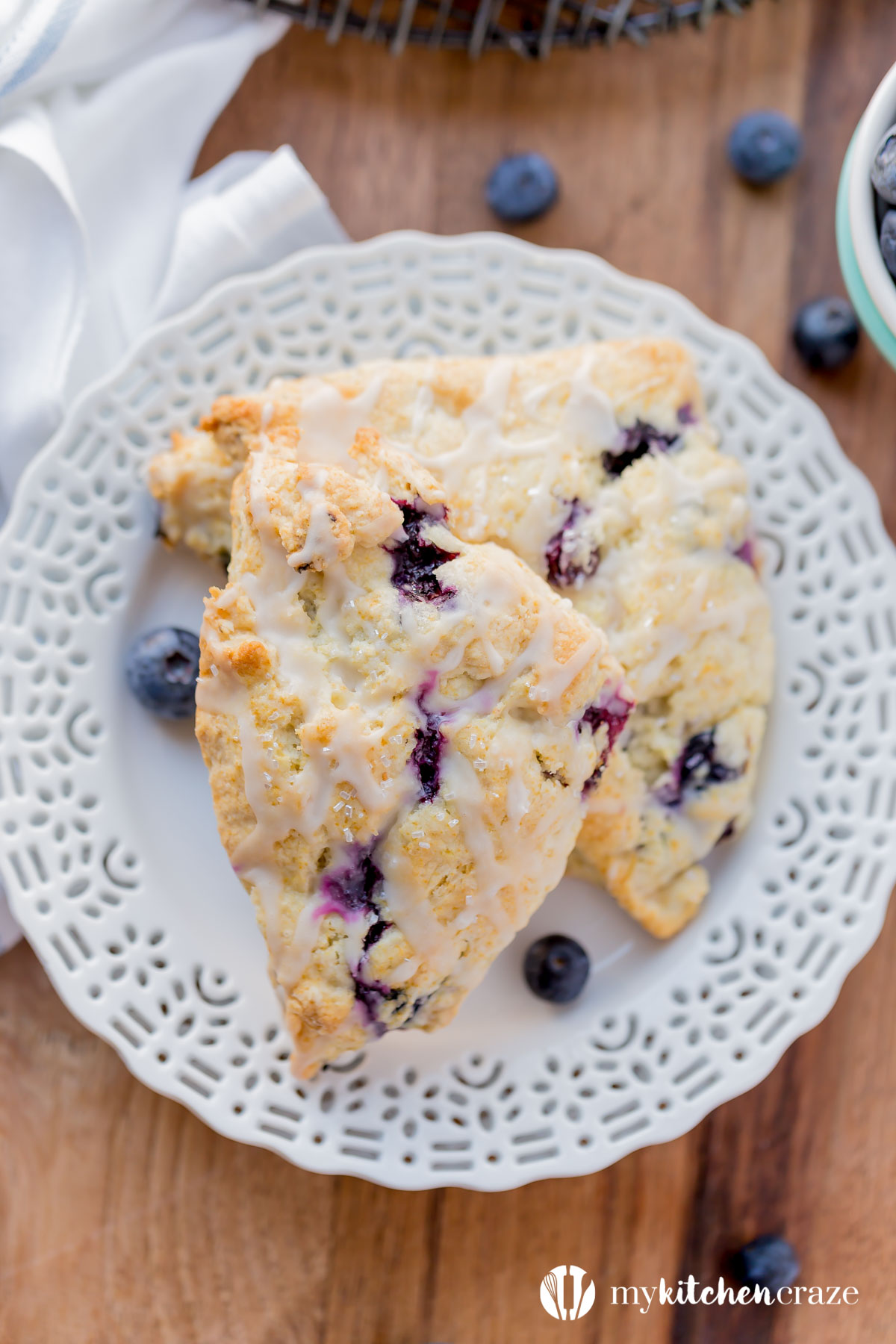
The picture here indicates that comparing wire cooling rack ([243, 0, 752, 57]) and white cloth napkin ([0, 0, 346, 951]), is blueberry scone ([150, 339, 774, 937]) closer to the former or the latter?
white cloth napkin ([0, 0, 346, 951])

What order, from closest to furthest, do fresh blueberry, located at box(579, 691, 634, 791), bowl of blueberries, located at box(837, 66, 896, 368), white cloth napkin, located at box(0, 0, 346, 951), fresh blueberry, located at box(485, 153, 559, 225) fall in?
1. fresh blueberry, located at box(579, 691, 634, 791)
2. bowl of blueberries, located at box(837, 66, 896, 368)
3. white cloth napkin, located at box(0, 0, 346, 951)
4. fresh blueberry, located at box(485, 153, 559, 225)

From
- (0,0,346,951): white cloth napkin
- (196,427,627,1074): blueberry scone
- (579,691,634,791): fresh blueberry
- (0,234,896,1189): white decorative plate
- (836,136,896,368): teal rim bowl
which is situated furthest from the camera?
(0,0,346,951): white cloth napkin

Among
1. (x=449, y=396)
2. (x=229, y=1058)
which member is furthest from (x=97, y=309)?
(x=229, y=1058)

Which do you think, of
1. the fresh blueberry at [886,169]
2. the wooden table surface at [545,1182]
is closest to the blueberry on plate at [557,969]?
the wooden table surface at [545,1182]

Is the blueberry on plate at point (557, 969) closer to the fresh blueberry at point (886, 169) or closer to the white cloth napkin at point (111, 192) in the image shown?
the white cloth napkin at point (111, 192)

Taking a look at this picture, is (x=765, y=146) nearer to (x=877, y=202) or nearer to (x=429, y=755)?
(x=877, y=202)

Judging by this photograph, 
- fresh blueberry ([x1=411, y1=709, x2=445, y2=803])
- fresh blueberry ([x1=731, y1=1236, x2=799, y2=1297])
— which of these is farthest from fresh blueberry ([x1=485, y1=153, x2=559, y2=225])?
fresh blueberry ([x1=731, y1=1236, x2=799, y2=1297])

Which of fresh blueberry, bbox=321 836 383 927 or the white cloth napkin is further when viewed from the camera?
the white cloth napkin
